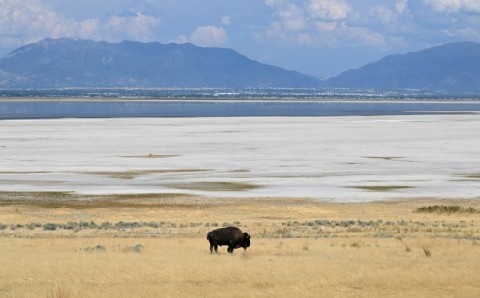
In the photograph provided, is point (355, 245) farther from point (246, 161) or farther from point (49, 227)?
point (246, 161)

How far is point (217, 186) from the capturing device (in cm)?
4878

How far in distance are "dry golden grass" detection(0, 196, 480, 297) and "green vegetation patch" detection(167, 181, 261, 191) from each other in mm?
8245

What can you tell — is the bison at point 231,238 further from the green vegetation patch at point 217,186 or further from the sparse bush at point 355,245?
the green vegetation patch at point 217,186

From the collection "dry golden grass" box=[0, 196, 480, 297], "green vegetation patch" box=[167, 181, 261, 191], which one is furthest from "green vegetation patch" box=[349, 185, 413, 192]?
"dry golden grass" box=[0, 196, 480, 297]

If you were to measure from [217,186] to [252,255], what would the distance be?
25137 mm

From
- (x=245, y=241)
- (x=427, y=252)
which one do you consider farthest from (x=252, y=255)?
(x=427, y=252)

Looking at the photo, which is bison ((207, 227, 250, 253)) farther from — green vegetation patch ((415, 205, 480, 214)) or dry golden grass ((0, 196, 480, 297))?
green vegetation patch ((415, 205, 480, 214))

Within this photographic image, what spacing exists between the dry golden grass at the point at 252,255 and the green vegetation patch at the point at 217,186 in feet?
27.1

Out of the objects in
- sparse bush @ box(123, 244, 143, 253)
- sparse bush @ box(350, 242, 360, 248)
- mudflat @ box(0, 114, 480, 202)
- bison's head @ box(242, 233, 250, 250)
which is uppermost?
bison's head @ box(242, 233, 250, 250)

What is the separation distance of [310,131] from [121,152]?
105ft

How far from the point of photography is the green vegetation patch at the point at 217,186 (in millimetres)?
47875

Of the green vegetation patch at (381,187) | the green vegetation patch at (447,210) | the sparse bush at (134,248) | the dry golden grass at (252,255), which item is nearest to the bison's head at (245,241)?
the dry golden grass at (252,255)

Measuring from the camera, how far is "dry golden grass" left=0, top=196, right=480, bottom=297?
1836cm

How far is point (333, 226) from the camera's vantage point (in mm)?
32875
